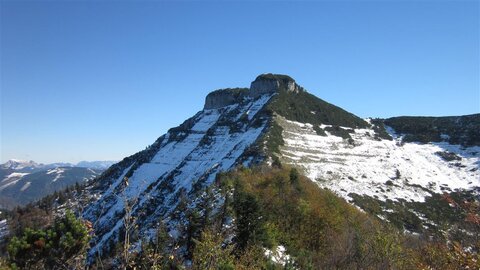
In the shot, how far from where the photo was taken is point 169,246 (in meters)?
35.4

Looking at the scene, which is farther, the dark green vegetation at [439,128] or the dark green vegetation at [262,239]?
the dark green vegetation at [439,128]

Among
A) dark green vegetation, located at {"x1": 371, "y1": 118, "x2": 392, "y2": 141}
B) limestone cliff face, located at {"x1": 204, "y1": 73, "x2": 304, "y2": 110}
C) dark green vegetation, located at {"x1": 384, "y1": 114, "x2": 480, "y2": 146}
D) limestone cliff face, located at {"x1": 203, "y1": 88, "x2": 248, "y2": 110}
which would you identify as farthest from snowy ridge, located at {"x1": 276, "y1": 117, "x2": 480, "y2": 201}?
limestone cliff face, located at {"x1": 203, "y1": 88, "x2": 248, "y2": 110}

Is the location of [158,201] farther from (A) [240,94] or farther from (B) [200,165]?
(A) [240,94]

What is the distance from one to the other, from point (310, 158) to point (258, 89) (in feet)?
208

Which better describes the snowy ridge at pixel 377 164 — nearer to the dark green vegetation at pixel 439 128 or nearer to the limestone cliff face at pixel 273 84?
the dark green vegetation at pixel 439 128

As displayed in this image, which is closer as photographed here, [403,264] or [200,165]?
[403,264]

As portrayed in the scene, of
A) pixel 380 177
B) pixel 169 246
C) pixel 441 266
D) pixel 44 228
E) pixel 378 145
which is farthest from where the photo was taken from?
pixel 378 145

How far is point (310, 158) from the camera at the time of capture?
261 ft

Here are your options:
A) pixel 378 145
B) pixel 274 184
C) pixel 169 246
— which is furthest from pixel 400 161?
pixel 169 246

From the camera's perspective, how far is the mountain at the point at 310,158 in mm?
66000

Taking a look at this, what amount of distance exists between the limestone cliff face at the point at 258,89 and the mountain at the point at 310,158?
1.59ft

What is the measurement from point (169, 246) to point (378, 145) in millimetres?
83072

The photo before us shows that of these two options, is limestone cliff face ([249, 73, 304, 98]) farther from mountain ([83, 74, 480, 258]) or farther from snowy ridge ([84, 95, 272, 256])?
snowy ridge ([84, 95, 272, 256])

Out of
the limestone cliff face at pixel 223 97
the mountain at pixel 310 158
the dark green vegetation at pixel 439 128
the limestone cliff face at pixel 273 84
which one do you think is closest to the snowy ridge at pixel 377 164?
the mountain at pixel 310 158
